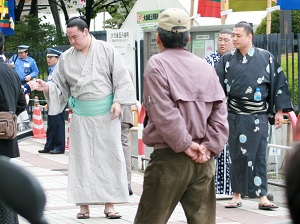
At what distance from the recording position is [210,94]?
5.49 m

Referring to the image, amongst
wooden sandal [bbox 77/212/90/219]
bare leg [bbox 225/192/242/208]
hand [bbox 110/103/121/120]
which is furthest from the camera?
bare leg [bbox 225/192/242/208]

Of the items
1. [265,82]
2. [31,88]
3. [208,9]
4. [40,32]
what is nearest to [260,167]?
[265,82]

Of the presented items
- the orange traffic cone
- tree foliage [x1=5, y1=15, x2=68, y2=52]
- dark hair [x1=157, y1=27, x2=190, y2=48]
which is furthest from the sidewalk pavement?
tree foliage [x1=5, y1=15, x2=68, y2=52]

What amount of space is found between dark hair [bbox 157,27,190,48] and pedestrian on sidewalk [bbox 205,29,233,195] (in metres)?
3.33

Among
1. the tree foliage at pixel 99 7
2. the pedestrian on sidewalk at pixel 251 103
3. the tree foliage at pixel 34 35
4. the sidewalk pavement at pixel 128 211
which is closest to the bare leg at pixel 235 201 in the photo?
the sidewalk pavement at pixel 128 211

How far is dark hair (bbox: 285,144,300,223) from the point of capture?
7.00 feet

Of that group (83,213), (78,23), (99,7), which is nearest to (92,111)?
(78,23)

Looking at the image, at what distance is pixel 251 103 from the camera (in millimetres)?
8258

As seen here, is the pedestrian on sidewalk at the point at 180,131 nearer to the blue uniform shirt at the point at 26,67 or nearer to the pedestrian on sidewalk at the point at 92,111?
the pedestrian on sidewalk at the point at 92,111

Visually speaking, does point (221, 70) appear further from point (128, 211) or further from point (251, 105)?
point (128, 211)

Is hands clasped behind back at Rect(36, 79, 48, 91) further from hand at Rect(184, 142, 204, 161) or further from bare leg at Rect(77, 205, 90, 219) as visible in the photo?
hand at Rect(184, 142, 204, 161)

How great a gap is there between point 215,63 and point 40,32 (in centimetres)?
1788

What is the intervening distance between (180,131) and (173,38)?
0.68 metres

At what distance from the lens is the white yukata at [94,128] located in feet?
25.4
